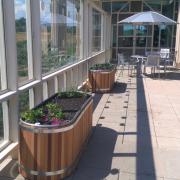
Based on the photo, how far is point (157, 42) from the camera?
653 inches

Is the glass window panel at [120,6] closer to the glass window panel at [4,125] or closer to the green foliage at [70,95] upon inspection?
the green foliage at [70,95]

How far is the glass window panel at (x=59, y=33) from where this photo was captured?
4.93 m

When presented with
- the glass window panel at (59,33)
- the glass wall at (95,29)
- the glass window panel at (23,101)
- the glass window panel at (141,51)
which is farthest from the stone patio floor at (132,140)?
the glass window panel at (141,51)

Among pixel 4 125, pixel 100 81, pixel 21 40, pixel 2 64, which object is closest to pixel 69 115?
pixel 4 125

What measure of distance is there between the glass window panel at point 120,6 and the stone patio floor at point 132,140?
979cm

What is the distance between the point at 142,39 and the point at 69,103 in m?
13.4

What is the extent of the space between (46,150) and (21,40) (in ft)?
5.40

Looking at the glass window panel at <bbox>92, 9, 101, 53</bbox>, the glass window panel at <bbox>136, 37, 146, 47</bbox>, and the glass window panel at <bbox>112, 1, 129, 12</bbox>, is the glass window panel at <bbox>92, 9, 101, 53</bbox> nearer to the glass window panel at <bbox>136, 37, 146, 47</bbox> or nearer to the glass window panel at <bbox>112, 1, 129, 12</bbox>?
the glass window panel at <bbox>112, 1, 129, 12</bbox>

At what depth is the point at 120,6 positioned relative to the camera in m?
16.8

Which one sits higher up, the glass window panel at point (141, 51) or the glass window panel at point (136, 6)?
the glass window panel at point (136, 6)

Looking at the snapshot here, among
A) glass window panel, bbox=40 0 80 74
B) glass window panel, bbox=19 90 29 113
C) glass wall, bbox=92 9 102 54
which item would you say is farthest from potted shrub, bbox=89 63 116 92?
glass window panel, bbox=19 90 29 113

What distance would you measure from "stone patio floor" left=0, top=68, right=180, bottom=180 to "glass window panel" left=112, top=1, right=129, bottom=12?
9795 millimetres

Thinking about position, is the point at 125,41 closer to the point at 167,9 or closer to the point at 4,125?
the point at 167,9

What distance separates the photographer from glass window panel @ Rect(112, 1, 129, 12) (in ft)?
54.7
